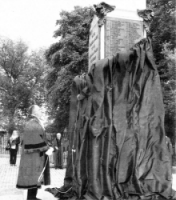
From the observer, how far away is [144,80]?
19.2 ft

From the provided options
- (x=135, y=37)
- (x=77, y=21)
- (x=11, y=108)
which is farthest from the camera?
(x=11, y=108)

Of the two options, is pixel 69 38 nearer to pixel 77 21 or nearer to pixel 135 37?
pixel 77 21

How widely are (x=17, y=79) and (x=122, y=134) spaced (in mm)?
34390

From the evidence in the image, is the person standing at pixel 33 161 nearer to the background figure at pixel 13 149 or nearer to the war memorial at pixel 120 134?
the war memorial at pixel 120 134

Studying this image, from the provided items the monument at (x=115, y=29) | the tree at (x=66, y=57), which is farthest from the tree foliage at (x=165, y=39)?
the monument at (x=115, y=29)

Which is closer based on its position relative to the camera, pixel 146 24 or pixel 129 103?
pixel 129 103

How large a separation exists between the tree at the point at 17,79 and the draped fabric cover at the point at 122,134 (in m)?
31.9

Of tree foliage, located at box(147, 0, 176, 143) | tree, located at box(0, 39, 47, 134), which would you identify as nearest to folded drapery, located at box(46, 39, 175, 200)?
tree foliage, located at box(147, 0, 176, 143)

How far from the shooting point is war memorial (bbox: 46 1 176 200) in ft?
Result: 17.5

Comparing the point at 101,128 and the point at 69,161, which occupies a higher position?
the point at 101,128

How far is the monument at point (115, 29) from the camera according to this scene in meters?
6.16

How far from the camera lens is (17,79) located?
38469 mm

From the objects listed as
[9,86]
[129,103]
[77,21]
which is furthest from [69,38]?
[129,103]

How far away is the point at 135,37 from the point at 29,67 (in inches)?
1345
